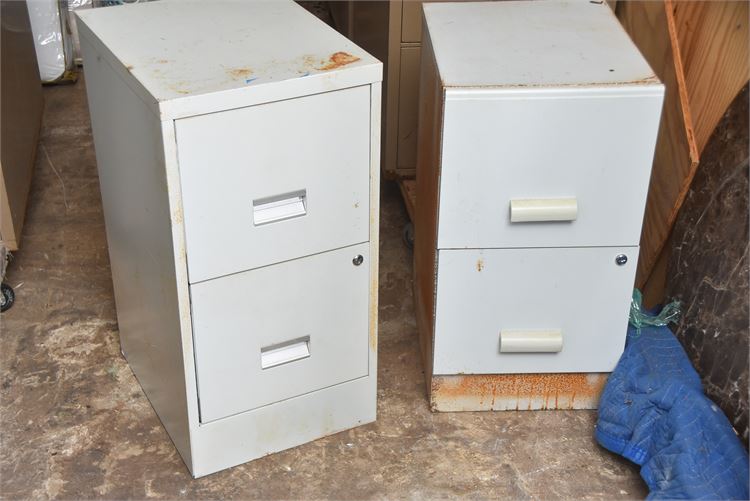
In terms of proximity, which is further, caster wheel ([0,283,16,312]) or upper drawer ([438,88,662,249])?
caster wheel ([0,283,16,312])

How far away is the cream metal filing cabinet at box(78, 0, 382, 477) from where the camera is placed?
1.46 m

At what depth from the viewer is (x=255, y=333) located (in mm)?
1655

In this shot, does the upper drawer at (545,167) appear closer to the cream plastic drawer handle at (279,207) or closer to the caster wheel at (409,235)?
the cream plastic drawer handle at (279,207)

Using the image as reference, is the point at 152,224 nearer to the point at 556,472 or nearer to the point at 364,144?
the point at 364,144

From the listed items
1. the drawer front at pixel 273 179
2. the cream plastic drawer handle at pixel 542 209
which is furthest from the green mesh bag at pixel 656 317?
the drawer front at pixel 273 179

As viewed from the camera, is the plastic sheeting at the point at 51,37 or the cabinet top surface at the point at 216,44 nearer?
the cabinet top surface at the point at 216,44

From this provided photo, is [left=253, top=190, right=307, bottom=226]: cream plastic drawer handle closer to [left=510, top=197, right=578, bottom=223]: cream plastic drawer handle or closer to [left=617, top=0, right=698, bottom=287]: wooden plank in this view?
Answer: [left=510, top=197, right=578, bottom=223]: cream plastic drawer handle

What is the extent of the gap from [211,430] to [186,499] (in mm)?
127

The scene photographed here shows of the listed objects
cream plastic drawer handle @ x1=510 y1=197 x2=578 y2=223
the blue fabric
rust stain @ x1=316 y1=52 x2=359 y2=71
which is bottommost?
the blue fabric

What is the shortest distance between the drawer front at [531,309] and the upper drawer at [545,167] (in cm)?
3

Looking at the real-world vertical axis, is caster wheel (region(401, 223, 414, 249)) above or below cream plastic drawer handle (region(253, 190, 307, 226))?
below

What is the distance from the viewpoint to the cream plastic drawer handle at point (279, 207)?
1.55 m

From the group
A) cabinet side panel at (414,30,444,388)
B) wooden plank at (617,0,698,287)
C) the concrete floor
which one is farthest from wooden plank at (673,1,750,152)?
the concrete floor

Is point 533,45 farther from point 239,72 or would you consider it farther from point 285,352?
point 285,352
